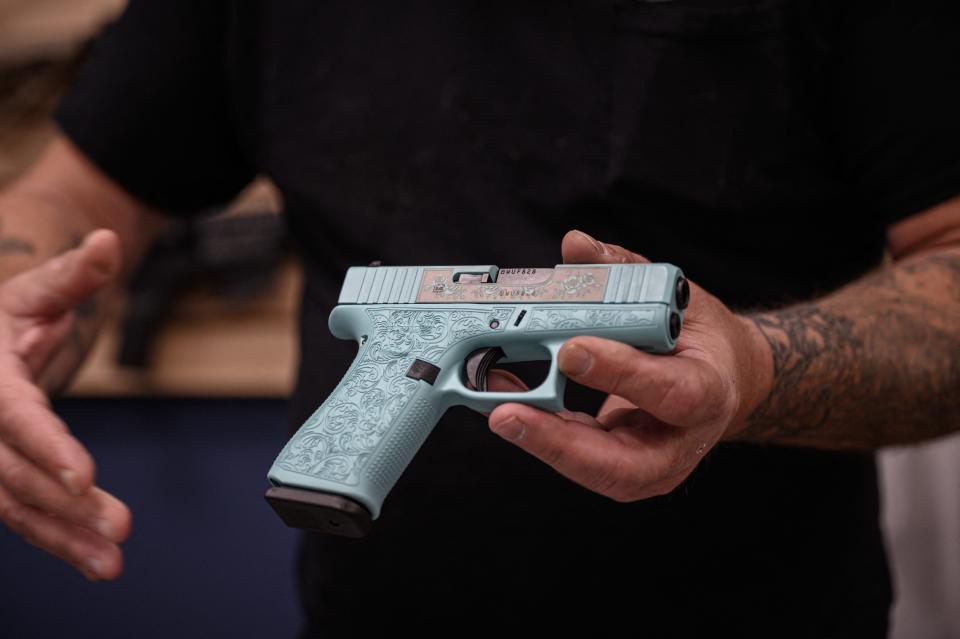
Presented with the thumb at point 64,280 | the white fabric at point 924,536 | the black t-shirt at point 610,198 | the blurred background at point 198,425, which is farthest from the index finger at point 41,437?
the white fabric at point 924,536

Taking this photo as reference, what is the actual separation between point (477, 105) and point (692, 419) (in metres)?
0.39

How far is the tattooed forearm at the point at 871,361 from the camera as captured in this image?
0.62m

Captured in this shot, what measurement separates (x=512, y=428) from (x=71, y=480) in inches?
12.3

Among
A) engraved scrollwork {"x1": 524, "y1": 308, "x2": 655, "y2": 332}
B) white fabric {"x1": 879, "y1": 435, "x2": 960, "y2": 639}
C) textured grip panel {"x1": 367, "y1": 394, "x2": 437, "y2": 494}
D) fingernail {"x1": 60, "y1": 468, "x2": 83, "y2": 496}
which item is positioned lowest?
white fabric {"x1": 879, "y1": 435, "x2": 960, "y2": 639}

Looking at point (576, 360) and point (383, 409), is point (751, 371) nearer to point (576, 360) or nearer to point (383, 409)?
point (576, 360)

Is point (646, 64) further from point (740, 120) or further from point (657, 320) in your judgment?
point (657, 320)

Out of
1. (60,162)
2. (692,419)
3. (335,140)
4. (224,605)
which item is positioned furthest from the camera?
(224,605)

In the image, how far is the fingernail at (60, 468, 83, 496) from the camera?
0.55 m

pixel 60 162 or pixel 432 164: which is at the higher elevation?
pixel 432 164

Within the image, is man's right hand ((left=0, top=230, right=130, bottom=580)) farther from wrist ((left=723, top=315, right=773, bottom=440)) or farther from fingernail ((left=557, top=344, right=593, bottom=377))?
wrist ((left=723, top=315, right=773, bottom=440))

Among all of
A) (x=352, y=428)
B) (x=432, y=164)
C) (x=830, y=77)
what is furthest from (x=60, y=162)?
(x=830, y=77)

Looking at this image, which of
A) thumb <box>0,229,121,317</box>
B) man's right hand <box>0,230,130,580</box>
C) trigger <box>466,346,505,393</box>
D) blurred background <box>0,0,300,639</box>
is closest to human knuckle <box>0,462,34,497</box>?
man's right hand <box>0,230,130,580</box>

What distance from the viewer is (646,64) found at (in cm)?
70

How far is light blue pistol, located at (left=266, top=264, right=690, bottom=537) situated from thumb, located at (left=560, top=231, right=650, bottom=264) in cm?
1
